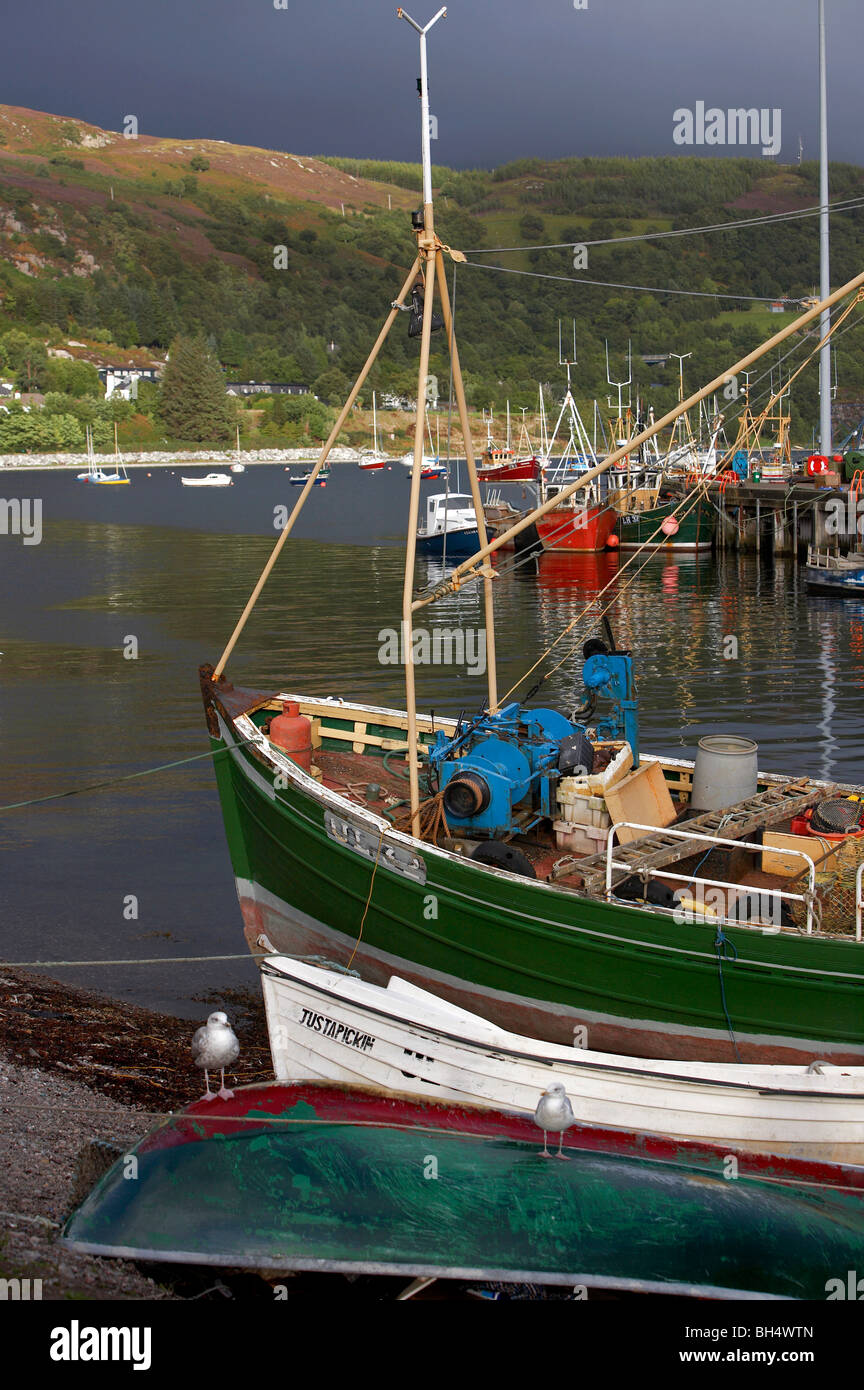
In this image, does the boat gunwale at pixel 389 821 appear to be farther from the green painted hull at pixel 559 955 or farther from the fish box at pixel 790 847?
the fish box at pixel 790 847

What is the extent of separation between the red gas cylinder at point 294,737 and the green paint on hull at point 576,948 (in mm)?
854

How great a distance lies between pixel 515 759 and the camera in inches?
472

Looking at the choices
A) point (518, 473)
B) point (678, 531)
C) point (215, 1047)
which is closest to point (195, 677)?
point (215, 1047)

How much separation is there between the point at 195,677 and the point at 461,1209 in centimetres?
2536

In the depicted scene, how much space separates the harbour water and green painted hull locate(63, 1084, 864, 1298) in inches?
193

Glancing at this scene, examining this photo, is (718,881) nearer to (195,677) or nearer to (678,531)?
(195,677)

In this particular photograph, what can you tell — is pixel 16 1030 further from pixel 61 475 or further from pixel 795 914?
pixel 61 475

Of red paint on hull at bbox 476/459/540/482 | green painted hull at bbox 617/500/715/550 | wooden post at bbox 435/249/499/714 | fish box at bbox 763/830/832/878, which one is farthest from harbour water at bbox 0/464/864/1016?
red paint on hull at bbox 476/459/540/482

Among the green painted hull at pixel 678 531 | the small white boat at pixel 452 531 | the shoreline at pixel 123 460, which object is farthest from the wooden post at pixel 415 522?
the shoreline at pixel 123 460

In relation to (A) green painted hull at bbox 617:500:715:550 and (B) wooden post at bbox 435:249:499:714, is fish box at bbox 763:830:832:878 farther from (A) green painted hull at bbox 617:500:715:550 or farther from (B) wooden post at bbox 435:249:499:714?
(A) green painted hull at bbox 617:500:715:550

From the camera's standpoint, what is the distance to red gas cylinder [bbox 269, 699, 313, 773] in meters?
13.8

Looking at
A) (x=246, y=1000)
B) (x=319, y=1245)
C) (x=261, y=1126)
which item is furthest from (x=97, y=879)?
(x=319, y=1245)
